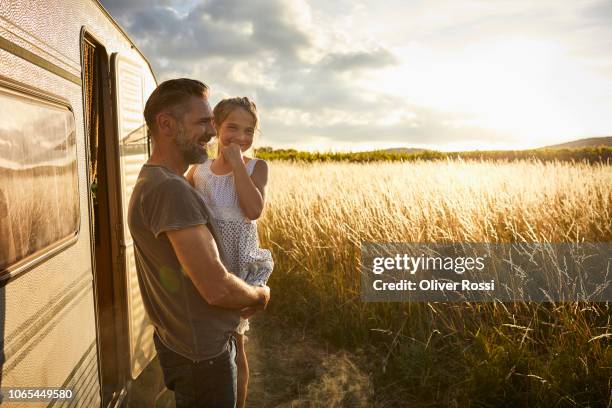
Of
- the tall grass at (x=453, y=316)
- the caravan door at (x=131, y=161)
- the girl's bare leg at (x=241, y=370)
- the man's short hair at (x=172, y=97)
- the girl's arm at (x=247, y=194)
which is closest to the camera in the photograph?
the man's short hair at (x=172, y=97)

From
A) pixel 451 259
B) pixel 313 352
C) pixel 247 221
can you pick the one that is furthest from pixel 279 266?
pixel 247 221

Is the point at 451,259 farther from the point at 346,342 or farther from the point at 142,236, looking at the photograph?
the point at 142,236

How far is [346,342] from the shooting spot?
4.06 metres

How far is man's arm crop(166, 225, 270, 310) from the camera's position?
4.76ft

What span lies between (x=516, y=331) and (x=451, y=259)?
3.07 feet

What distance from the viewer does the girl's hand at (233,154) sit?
2434mm

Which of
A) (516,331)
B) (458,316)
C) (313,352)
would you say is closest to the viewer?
(516,331)

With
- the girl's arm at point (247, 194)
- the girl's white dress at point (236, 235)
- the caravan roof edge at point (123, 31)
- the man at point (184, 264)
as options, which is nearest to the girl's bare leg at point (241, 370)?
the girl's white dress at point (236, 235)

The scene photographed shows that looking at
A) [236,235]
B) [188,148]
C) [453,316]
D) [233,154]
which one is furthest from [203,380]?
[453,316]

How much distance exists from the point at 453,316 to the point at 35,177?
3.13 m

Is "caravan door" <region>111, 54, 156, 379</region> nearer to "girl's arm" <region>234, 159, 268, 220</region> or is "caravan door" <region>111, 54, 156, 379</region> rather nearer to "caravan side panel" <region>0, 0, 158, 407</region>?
"caravan side panel" <region>0, 0, 158, 407</region>

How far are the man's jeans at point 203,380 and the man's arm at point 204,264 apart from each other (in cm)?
27

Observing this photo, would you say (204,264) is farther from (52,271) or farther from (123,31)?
(123,31)

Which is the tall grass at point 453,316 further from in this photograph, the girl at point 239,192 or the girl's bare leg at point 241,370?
the girl at point 239,192
